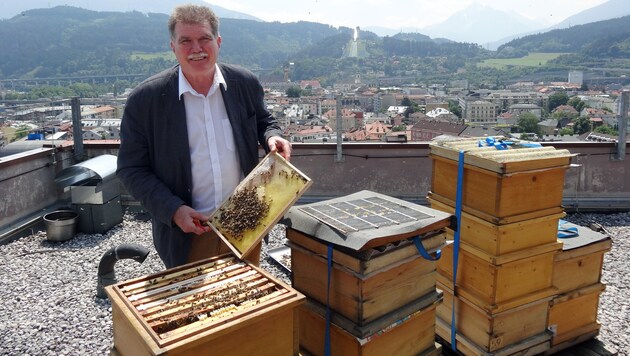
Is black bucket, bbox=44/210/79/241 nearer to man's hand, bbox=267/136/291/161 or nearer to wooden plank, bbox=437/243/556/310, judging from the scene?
man's hand, bbox=267/136/291/161

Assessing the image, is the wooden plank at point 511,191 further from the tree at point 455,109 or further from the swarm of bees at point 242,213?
the tree at point 455,109

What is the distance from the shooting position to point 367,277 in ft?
9.46

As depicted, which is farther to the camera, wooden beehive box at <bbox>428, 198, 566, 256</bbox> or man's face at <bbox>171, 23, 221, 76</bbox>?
wooden beehive box at <bbox>428, 198, 566, 256</bbox>

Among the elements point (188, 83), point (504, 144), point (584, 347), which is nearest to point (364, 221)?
point (188, 83)

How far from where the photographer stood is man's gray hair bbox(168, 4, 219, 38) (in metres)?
3.00

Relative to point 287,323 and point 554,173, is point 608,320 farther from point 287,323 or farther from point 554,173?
point 287,323

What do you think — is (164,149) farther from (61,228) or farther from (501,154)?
(61,228)

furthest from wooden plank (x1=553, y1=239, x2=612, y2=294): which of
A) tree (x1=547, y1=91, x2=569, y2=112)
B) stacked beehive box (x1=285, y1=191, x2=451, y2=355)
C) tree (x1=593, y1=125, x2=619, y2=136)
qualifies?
tree (x1=547, y1=91, x2=569, y2=112)

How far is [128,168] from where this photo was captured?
10.8ft

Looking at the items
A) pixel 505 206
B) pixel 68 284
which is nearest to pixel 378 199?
pixel 505 206

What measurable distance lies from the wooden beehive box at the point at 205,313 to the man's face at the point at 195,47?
127 cm

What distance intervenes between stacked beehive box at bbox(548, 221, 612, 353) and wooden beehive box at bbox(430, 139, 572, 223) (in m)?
0.66

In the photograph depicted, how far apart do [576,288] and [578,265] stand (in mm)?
224

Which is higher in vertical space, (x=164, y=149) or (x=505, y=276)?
(x=164, y=149)
